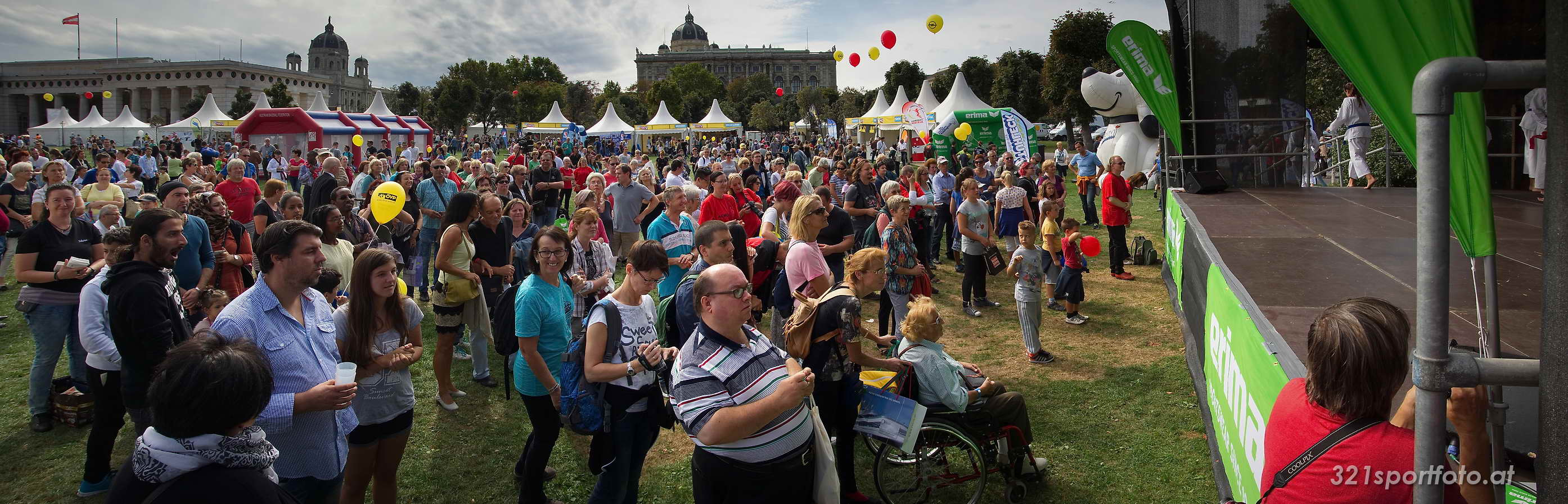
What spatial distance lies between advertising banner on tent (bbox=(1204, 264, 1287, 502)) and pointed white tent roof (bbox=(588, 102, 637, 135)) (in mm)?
42123

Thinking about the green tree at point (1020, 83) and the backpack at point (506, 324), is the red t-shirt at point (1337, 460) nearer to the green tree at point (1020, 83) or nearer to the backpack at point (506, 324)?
the backpack at point (506, 324)

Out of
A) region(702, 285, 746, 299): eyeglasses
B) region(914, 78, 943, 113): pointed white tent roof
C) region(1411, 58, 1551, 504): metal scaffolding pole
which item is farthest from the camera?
region(914, 78, 943, 113): pointed white tent roof

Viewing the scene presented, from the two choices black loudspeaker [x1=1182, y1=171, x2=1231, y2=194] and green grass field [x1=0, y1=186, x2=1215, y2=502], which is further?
black loudspeaker [x1=1182, y1=171, x2=1231, y2=194]

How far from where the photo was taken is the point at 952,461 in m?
5.00

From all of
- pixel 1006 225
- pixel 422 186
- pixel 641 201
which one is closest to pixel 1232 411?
pixel 1006 225

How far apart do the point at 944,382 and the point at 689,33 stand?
548 feet

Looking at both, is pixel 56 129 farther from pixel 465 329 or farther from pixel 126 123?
pixel 465 329

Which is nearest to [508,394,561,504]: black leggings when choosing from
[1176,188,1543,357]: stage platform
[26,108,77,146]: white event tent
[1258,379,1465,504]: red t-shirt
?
[1258,379,1465,504]: red t-shirt

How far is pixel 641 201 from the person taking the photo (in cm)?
1012

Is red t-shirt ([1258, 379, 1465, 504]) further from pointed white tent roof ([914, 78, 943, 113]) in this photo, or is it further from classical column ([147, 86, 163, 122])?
classical column ([147, 86, 163, 122])

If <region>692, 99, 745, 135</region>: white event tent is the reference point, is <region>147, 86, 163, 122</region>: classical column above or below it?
above

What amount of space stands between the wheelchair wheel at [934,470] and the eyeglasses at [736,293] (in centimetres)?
170

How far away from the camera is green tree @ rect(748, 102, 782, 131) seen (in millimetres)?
72938

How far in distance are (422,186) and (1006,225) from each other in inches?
262
